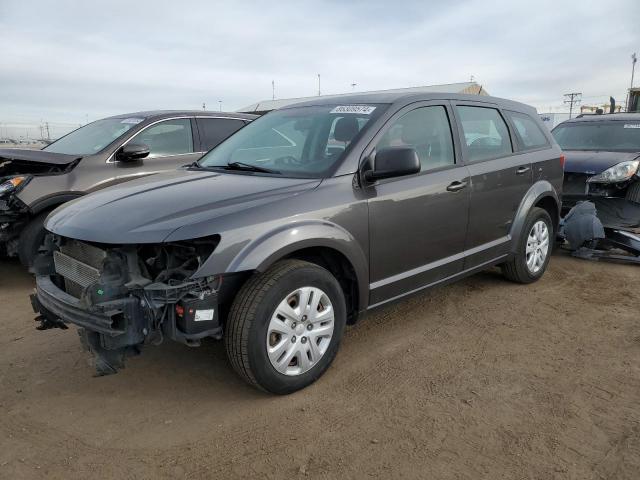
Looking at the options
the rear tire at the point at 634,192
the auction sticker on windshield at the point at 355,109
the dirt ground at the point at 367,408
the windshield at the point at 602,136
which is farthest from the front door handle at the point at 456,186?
the windshield at the point at 602,136

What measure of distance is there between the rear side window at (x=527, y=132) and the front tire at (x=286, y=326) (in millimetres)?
2684

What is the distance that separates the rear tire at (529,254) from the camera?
180 inches

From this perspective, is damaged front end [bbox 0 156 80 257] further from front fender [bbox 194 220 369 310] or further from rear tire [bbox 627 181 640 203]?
rear tire [bbox 627 181 640 203]

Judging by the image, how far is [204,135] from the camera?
6.14 metres

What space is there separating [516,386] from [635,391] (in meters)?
0.67

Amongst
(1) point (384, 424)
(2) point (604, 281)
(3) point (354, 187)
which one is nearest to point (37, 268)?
(3) point (354, 187)

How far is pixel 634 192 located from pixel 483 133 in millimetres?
3101

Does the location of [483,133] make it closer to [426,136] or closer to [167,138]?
[426,136]

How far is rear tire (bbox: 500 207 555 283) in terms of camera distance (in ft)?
15.0

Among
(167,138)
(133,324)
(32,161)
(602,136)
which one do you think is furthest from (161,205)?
(602,136)

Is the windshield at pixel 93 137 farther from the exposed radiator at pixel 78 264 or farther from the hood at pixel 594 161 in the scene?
the hood at pixel 594 161

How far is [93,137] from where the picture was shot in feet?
18.9

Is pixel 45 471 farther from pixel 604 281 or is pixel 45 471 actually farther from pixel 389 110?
pixel 604 281

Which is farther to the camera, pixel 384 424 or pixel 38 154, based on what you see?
pixel 38 154
